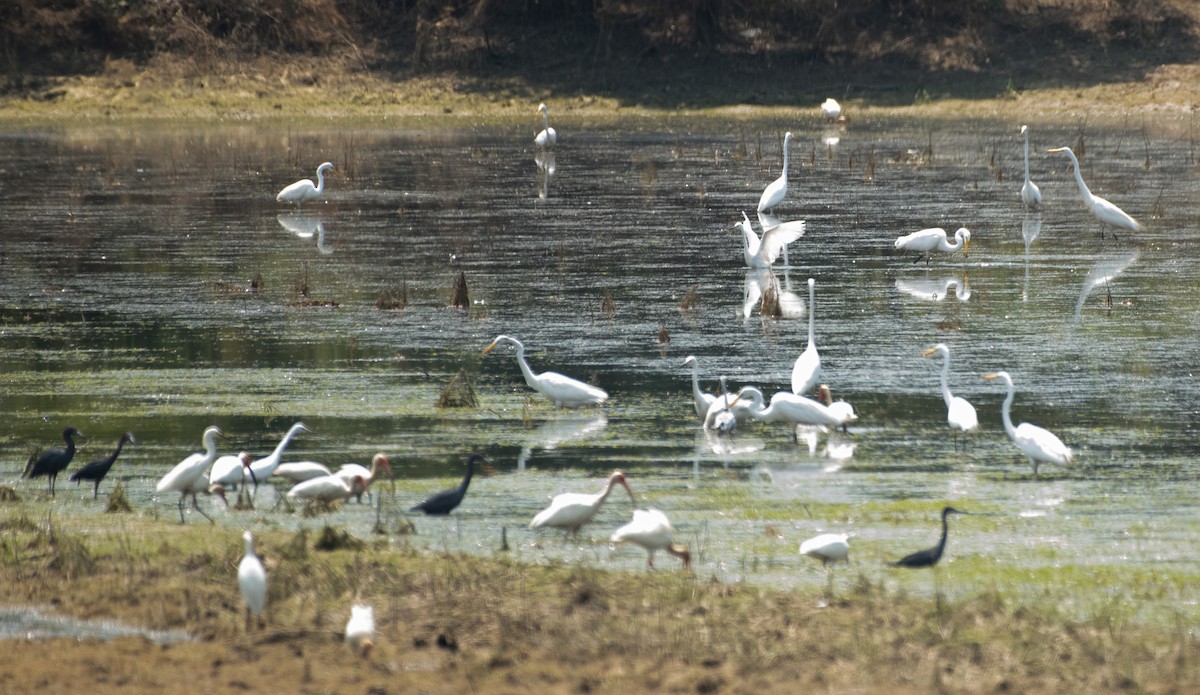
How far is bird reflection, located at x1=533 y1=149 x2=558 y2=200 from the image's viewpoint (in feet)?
82.8

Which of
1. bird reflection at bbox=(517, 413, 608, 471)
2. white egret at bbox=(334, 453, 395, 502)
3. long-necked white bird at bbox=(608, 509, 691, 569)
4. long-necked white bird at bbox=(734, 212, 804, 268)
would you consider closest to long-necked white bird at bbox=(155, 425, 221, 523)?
white egret at bbox=(334, 453, 395, 502)

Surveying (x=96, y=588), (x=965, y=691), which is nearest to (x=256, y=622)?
(x=96, y=588)

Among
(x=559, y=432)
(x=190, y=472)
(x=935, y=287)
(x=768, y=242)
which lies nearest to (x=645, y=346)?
(x=559, y=432)

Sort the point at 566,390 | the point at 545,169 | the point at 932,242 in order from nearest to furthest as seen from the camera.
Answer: the point at 566,390, the point at 932,242, the point at 545,169

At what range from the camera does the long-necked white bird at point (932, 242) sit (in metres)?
17.9

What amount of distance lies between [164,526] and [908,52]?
122ft

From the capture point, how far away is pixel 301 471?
888 centimetres

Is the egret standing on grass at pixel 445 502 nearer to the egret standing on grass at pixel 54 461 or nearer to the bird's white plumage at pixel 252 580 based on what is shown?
the bird's white plumage at pixel 252 580

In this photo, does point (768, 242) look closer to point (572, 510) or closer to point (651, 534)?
point (572, 510)

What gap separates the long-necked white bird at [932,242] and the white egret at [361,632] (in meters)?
12.6

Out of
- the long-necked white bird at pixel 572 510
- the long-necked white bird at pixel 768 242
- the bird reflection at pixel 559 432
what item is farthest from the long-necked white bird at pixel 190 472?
the long-necked white bird at pixel 768 242

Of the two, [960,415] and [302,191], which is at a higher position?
[302,191]

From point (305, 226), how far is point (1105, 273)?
404 inches

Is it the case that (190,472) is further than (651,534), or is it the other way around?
(190,472)
